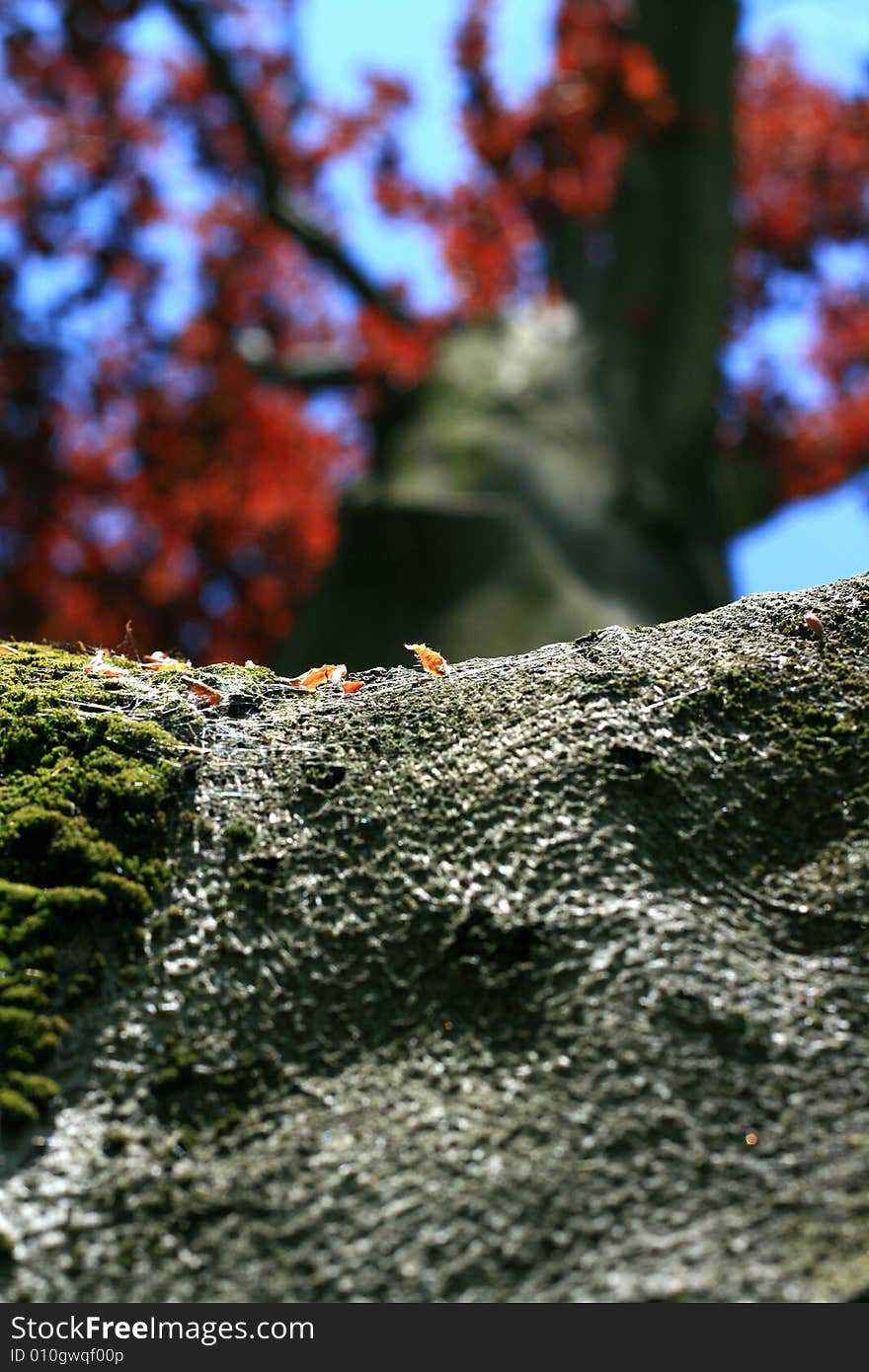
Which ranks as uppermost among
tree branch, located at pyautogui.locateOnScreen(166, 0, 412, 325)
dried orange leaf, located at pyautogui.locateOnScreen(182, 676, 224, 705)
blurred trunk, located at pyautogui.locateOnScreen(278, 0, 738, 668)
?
tree branch, located at pyautogui.locateOnScreen(166, 0, 412, 325)

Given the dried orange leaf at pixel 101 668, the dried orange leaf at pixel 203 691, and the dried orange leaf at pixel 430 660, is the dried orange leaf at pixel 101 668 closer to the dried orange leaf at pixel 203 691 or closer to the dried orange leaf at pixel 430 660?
the dried orange leaf at pixel 203 691

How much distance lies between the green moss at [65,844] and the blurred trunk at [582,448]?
2.79m

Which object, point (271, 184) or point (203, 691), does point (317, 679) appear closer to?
point (203, 691)

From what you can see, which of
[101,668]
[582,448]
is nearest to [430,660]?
[101,668]

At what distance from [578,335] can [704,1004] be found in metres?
5.85

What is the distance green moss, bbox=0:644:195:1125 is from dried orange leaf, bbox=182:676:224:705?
0.07 ft

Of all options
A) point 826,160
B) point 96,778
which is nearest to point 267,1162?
point 96,778

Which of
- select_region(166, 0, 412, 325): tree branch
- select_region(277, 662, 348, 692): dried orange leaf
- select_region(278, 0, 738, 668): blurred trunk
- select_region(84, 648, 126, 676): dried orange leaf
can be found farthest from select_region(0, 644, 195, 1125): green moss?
select_region(166, 0, 412, 325): tree branch

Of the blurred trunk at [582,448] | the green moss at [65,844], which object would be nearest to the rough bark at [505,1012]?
the green moss at [65,844]

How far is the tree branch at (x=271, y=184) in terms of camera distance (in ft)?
19.4

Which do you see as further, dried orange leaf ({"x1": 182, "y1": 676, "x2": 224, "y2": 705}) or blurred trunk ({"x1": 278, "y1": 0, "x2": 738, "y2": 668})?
blurred trunk ({"x1": 278, "y1": 0, "x2": 738, "y2": 668})

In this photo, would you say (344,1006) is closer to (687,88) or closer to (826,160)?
(687,88)

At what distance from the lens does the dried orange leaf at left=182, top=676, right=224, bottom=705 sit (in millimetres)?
1490

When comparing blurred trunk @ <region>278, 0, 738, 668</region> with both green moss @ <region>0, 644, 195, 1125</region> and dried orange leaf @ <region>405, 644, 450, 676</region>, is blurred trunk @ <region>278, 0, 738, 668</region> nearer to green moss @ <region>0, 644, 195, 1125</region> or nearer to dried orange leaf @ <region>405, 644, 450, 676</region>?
dried orange leaf @ <region>405, 644, 450, 676</region>
